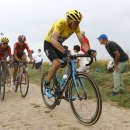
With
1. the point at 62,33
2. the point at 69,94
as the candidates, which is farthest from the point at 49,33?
the point at 69,94

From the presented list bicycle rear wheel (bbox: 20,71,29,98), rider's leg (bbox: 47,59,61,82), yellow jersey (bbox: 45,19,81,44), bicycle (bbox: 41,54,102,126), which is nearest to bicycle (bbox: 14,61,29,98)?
bicycle rear wheel (bbox: 20,71,29,98)

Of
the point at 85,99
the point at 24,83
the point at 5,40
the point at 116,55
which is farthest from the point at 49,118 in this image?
the point at 5,40

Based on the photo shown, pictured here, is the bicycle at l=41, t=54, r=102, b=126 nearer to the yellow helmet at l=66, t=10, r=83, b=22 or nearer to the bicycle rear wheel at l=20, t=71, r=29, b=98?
the yellow helmet at l=66, t=10, r=83, b=22

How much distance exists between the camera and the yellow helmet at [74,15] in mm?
5628

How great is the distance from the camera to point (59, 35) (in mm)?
6176

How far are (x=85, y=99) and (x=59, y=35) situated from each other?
1.65 metres

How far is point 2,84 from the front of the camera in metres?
9.31

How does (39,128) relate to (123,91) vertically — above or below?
below

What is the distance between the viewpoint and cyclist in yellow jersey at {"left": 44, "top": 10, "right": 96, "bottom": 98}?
18.5ft

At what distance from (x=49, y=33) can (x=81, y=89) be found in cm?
176

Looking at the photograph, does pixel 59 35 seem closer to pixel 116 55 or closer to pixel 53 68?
pixel 53 68

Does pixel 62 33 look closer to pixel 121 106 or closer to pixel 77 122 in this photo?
pixel 77 122

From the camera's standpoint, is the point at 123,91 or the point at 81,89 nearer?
the point at 81,89

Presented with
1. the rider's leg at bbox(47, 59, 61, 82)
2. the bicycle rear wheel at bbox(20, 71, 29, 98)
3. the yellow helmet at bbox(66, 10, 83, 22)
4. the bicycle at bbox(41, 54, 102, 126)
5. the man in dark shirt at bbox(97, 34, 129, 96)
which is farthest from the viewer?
the bicycle rear wheel at bbox(20, 71, 29, 98)
